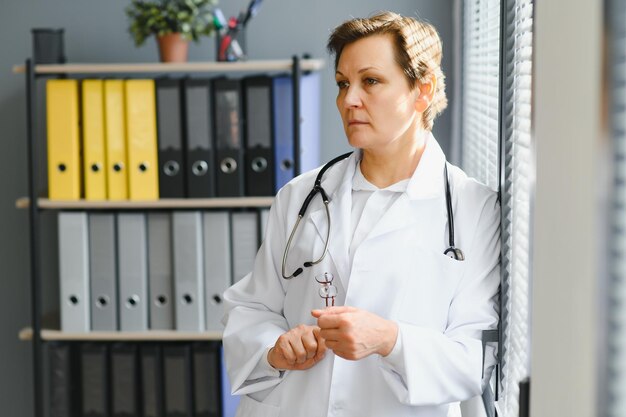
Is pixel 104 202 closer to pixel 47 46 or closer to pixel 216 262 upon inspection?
pixel 216 262

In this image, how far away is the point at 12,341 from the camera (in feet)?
10.8

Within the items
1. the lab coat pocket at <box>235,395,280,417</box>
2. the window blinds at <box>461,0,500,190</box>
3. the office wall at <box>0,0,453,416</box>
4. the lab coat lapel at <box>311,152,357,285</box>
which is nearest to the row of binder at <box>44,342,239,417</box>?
the office wall at <box>0,0,453,416</box>

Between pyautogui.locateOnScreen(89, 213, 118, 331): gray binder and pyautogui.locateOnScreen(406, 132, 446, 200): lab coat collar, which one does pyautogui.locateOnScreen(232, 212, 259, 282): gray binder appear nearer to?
pyautogui.locateOnScreen(89, 213, 118, 331): gray binder

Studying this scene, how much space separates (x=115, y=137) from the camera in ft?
9.23

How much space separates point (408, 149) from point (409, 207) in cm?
11

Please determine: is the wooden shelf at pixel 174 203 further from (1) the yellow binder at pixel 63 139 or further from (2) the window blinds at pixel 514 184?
(2) the window blinds at pixel 514 184

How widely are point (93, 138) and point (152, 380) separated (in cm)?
81

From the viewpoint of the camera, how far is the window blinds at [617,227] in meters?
0.60

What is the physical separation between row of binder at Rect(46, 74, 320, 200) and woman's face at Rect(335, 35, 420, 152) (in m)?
1.33

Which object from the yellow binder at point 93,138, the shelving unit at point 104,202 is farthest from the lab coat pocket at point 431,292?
the yellow binder at point 93,138

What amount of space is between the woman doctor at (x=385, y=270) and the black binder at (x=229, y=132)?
1.24 metres

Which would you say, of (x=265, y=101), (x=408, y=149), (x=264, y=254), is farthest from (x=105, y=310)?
(x=408, y=149)

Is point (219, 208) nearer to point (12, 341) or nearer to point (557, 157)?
point (12, 341)

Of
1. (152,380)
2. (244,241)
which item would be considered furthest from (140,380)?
(244,241)
